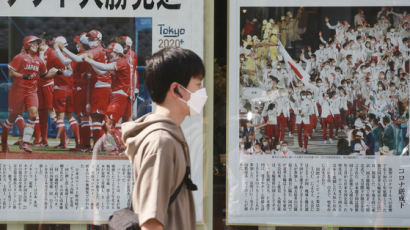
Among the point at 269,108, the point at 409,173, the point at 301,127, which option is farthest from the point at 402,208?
the point at 269,108

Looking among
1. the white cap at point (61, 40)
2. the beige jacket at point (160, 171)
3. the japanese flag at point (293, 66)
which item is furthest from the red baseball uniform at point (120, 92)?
the beige jacket at point (160, 171)

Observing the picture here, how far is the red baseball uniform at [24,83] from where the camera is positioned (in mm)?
4660

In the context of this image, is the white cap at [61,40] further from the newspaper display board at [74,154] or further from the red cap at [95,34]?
the red cap at [95,34]

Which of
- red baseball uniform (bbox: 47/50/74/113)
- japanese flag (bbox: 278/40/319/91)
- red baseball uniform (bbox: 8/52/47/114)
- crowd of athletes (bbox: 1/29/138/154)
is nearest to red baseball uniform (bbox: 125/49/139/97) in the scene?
crowd of athletes (bbox: 1/29/138/154)

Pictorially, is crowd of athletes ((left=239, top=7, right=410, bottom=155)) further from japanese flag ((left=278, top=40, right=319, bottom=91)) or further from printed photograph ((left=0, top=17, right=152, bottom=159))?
printed photograph ((left=0, top=17, right=152, bottom=159))

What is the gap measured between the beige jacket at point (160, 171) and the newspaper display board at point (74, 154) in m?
1.83

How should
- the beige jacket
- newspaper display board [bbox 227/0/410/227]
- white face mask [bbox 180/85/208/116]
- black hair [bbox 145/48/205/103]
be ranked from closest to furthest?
the beige jacket < black hair [bbox 145/48/205/103] < white face mask [bbox 180/85/208/116] < newspaper display board [bbox 227/0/410/227]

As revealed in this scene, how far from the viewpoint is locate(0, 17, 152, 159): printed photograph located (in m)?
4.63

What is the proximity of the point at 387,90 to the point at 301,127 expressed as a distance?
2.56 ft

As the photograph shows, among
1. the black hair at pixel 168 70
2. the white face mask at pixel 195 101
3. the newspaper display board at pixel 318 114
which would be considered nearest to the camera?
the black hair at pixel 168 70

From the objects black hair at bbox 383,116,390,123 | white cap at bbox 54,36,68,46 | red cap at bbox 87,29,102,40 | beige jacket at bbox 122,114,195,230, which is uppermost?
red cap at bbox 87,29,102,40

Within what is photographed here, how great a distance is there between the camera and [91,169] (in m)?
4.62

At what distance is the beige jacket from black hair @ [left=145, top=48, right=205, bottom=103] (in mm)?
146

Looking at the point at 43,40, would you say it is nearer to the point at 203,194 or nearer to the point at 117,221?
the point at 203,194
